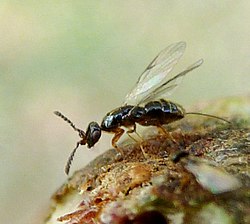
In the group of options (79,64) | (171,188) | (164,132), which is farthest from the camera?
(79,64)

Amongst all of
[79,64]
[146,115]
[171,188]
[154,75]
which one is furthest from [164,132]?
[79,64]

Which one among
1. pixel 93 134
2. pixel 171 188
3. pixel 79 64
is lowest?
pixel 171 188

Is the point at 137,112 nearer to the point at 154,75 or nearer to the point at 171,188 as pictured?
the point at 154,75

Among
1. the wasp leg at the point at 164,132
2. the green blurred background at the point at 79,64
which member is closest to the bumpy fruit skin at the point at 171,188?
the wasp leg at the point at 164,132

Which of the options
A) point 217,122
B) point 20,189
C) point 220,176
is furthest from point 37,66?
point 220,176

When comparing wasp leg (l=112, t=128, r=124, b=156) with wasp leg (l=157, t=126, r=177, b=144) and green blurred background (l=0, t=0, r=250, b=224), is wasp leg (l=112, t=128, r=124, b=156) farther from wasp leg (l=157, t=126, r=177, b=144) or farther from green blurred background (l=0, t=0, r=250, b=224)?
green blurred background (l=0, t=0, r=250, b=224)
